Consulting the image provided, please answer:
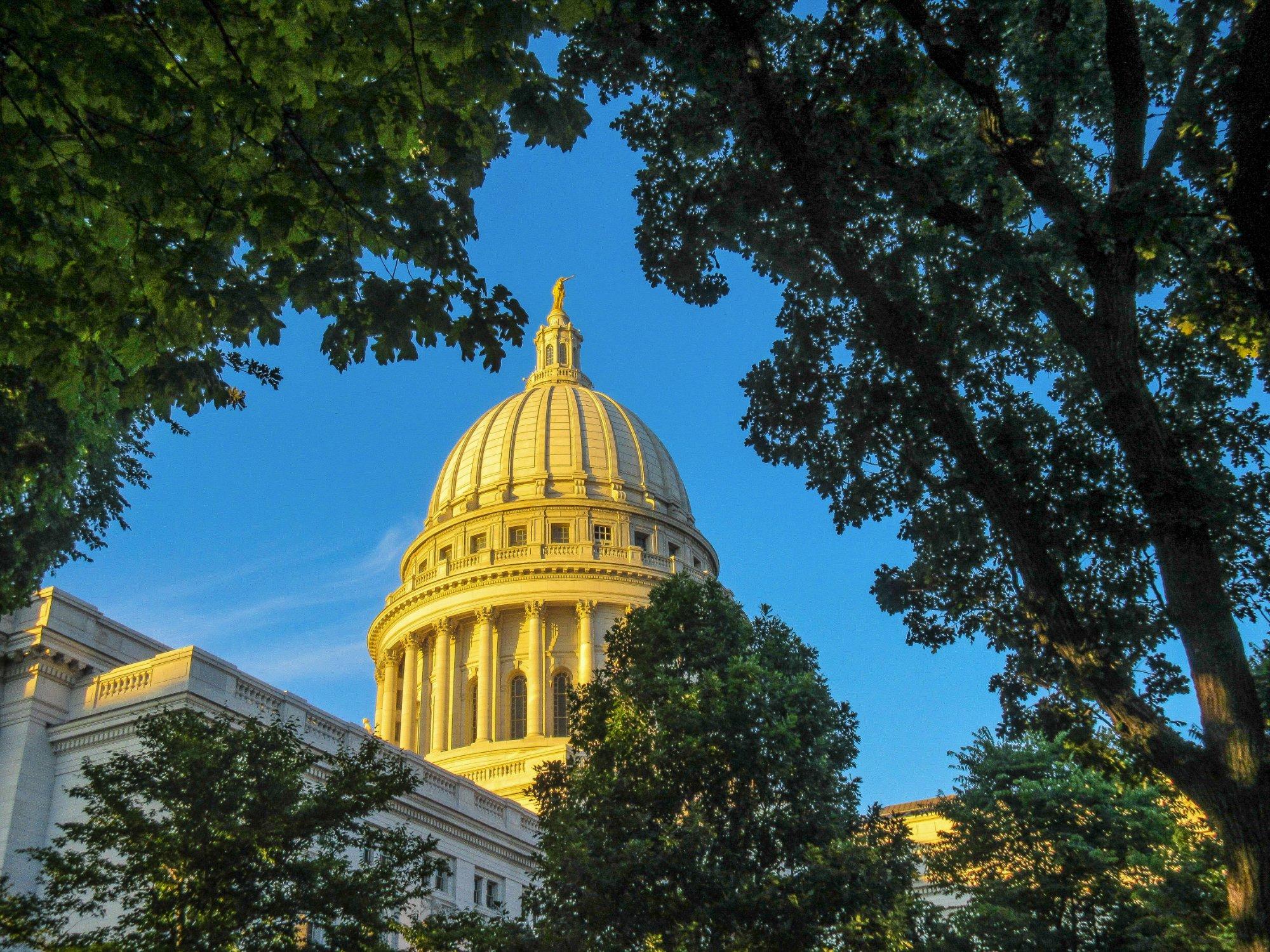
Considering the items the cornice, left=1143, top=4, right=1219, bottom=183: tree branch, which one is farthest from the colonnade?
left=1143, top=4, right=1219, bottom=183: tree branch

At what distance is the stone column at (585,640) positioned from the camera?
68.8 metres

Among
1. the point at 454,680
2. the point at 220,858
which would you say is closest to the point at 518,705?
the point at 454,680

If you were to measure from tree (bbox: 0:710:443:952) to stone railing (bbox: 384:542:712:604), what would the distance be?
4853 centimetres

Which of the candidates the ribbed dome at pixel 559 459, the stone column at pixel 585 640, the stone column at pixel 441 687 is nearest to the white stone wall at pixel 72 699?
the stone column at pixel 585 640

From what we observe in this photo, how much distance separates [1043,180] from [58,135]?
28.7 ft

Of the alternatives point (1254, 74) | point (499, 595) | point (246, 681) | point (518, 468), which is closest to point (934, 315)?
point (1254, 74)

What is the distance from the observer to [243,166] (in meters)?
10.2

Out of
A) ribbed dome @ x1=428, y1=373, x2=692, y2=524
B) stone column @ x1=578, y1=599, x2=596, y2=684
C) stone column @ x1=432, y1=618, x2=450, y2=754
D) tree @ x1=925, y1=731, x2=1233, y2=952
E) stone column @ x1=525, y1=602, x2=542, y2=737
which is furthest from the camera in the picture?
ribbed dome @ x1=428, y1=373, x2=692, y2=524

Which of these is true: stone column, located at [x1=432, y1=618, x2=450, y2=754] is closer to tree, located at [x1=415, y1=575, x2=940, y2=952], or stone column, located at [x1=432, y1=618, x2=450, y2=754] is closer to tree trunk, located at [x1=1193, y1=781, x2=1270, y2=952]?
tree, located at [x1=415, y1=575, x2=940, y2=952]

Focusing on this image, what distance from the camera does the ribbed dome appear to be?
257ft

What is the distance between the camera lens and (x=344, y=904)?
21.3m

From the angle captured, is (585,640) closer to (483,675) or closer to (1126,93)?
(483,675)

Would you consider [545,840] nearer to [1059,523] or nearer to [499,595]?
[1059,523]

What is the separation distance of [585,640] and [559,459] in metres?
14.7
